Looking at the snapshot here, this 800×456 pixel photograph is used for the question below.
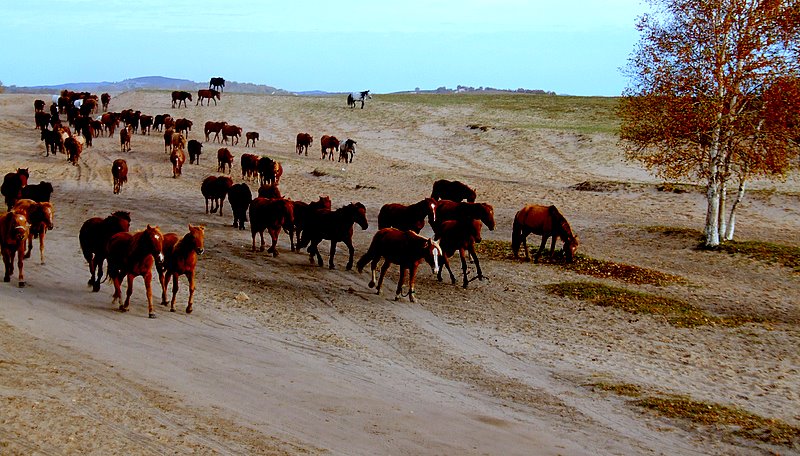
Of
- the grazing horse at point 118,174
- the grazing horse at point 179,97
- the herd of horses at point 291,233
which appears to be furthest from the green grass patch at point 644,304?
the grazing horse at point 179,97

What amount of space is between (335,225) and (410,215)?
2061 mm

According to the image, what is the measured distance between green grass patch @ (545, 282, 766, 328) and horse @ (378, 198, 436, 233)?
339 centimetres

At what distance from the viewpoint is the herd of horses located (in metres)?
13.6

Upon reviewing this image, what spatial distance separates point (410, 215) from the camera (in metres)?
19.2

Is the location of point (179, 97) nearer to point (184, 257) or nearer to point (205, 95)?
point (205, 95)

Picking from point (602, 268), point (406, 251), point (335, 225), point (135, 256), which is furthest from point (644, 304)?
point (135, 256)

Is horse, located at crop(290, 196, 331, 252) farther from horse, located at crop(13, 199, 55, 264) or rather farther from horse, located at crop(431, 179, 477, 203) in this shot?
horse, located at crop(431, 179, 477, 203)

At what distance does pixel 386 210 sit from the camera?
64.5ft

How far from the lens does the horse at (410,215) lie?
1873 centimetres

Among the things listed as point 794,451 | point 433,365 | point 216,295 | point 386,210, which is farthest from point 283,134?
point 794,451

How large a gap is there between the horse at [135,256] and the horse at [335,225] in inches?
214

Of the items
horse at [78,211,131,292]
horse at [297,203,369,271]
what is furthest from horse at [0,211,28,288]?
horse at [297,203,369,271]

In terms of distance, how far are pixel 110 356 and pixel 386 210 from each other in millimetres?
9461

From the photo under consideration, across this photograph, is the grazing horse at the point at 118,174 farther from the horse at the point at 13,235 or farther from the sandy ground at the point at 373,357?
the horse at the point at 13,235
